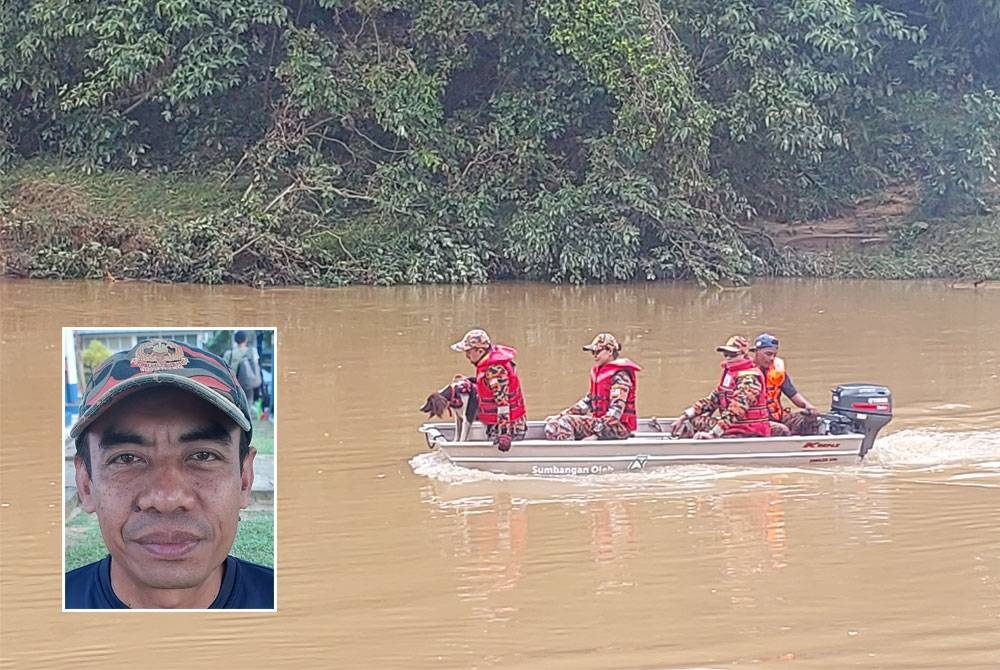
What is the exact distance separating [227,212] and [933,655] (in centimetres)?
1379

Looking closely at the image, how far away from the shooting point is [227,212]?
18.0 m

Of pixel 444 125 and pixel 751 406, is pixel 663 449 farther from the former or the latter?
pixel 444 125

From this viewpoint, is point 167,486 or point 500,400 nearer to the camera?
point 167,486

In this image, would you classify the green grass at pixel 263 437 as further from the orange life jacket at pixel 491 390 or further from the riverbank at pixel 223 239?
the riverbank at pixel 223 239

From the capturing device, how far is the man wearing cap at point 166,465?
2363 millimetres

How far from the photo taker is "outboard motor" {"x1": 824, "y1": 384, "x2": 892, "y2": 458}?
8430 millimetres

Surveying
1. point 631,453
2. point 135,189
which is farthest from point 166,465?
point 135,189

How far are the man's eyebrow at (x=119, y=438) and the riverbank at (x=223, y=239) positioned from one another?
14998 millimetres

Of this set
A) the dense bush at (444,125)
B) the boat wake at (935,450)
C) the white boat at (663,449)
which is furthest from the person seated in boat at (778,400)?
the dense bush at (444,125)

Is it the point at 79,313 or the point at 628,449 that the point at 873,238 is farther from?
the point at 628,449

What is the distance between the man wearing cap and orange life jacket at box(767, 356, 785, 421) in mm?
6373

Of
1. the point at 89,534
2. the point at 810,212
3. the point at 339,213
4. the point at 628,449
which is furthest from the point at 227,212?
the point at 89,534

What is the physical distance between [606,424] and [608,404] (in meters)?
0.12

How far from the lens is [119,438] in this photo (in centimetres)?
242
